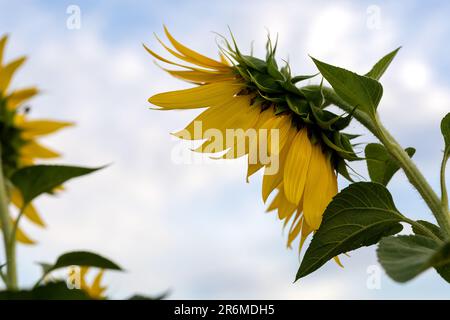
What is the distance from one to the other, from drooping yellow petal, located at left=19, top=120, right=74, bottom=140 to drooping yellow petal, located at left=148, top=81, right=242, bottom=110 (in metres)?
1.85

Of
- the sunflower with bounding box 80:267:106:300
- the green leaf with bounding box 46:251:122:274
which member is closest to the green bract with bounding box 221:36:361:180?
the green leaf with bounding box 46:251:122:274

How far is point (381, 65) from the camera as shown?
5.67ft

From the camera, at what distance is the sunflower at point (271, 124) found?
5.61 feet

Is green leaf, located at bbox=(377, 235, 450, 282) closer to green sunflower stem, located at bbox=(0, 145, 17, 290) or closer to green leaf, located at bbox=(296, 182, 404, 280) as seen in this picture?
green leaf, located at bbox=(296, 182, 404, 280)

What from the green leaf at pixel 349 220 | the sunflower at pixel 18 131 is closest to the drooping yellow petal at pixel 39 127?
the sunflower at pixel 18 131

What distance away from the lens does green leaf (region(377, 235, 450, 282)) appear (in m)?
0.97

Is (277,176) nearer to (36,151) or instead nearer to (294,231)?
(294,231)

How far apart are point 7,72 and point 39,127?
0.37m

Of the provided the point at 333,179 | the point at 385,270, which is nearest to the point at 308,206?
the point at 333,179

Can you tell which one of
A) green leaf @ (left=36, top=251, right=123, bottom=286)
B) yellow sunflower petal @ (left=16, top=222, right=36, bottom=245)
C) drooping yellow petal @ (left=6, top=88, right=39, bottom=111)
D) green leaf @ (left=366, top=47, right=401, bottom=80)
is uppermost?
drooping yellow petal @ (left=6, top=88, right=39, bottom=111)

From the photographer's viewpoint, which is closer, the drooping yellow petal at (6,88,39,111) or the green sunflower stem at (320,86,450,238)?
the green sunflower stem at (320,86,450,238)

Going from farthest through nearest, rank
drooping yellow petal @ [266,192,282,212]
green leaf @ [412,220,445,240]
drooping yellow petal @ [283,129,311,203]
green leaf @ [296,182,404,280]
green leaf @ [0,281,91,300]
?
drooping yellow petal @ [266,192,282,212] < drooping yellow petal @ [283,129,311,203] < green leaf @ [412,220,445,240] < green leaf @ [296,182,404,280] < green leaf @ [0,281,91,300]

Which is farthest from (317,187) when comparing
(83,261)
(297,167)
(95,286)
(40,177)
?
(95,286)
